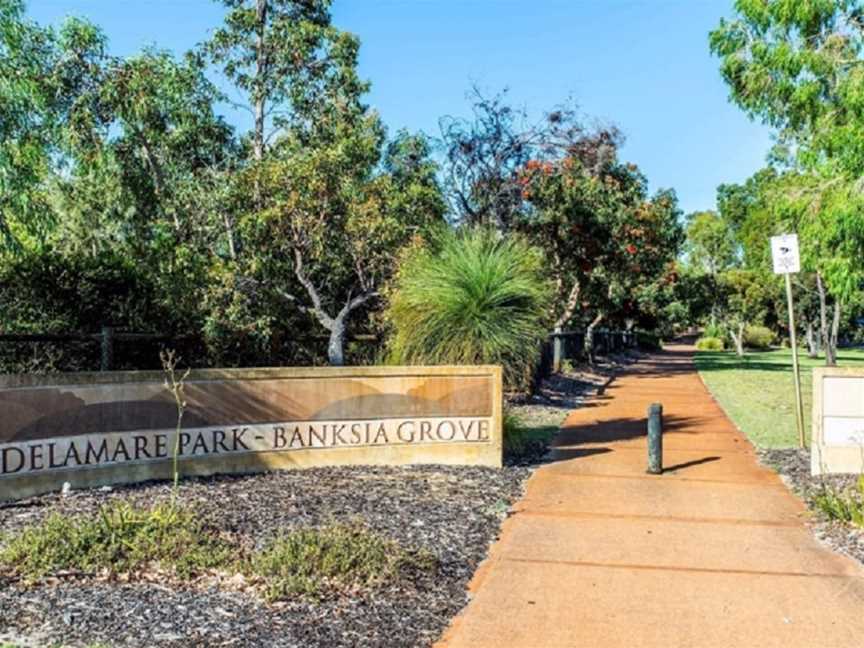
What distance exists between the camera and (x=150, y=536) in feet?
19.4

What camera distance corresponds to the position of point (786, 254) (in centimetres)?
1167

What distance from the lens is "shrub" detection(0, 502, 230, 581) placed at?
18.2 feet

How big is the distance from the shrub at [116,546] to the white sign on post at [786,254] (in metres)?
8.48

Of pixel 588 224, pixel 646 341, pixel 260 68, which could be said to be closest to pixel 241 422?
pixel 260 68

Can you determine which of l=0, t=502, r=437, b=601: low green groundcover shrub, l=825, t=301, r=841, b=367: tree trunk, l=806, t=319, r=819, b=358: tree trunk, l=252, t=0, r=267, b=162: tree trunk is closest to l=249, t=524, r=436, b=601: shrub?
l=0, t=502, r=437, b=601: low green groundcover shrub

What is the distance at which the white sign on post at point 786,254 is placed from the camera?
11656mm

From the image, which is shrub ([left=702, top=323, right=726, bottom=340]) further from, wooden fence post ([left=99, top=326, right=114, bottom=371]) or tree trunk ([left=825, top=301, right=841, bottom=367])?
wooden fence post ([left=99, top=326, right=114, bottom=371])

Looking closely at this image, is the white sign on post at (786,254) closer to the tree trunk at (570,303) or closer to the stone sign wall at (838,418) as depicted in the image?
the stone sign wall at (838,418)

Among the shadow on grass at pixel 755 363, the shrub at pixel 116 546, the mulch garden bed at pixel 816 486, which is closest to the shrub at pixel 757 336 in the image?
the shadow on grass at pixel 755 363

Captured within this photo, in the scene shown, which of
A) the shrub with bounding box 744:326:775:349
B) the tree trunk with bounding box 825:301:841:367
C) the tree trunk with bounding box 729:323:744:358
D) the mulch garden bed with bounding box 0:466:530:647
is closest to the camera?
the mulch garden bed with bounding box 0:466:530:647

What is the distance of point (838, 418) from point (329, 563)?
652 cm

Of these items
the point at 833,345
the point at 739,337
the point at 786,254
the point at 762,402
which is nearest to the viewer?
the point at 786,254

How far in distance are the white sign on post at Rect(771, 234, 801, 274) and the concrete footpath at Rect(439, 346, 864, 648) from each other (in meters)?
2.63

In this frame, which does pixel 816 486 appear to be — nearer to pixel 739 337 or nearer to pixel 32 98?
pixel 32 98
